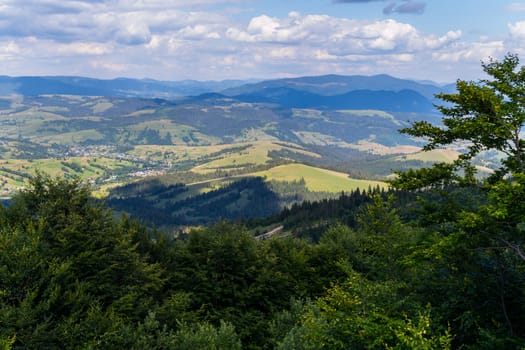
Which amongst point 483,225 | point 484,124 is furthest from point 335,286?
point 484,124

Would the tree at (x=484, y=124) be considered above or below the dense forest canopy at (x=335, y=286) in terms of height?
above

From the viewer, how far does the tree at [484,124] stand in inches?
848

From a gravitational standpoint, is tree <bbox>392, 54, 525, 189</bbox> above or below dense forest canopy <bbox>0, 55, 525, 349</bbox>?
above

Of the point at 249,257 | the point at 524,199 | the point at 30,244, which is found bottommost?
the point at 249,257

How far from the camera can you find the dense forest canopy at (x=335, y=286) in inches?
853

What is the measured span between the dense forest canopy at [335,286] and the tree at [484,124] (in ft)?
0.28

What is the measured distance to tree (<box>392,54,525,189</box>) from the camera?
2155 cm

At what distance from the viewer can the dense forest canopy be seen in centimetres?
2166

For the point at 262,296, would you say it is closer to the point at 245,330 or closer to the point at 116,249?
the point at 245,330

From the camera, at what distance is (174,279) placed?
174 ft

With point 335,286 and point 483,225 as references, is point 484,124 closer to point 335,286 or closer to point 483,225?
point 483,225

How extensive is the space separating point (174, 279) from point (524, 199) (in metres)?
43.9

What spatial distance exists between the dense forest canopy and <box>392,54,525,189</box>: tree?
3.4 inches

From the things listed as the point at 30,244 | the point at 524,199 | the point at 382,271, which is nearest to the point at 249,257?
the point at 382,271
